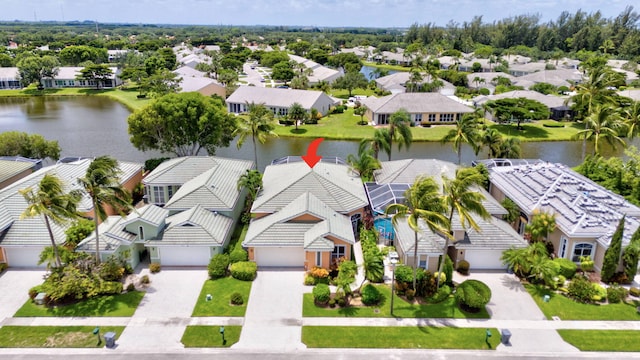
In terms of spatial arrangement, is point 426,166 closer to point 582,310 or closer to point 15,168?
point 582,310

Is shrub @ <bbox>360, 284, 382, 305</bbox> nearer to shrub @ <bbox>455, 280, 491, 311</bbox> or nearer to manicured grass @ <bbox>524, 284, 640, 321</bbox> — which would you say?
shrub @ <bbox>455, 280, 491, 311</bbox>

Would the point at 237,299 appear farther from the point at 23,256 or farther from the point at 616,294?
the point at 616,294

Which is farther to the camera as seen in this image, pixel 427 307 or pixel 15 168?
pixel 15 168

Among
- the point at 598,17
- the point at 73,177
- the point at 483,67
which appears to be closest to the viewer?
the point at 73,177

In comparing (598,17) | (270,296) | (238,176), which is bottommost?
(270,296)

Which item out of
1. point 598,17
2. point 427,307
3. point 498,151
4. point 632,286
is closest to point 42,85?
point 498,151

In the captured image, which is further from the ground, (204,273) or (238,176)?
(238,176)

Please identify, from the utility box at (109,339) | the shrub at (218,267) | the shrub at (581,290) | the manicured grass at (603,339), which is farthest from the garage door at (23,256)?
the shrub at (581,290)
